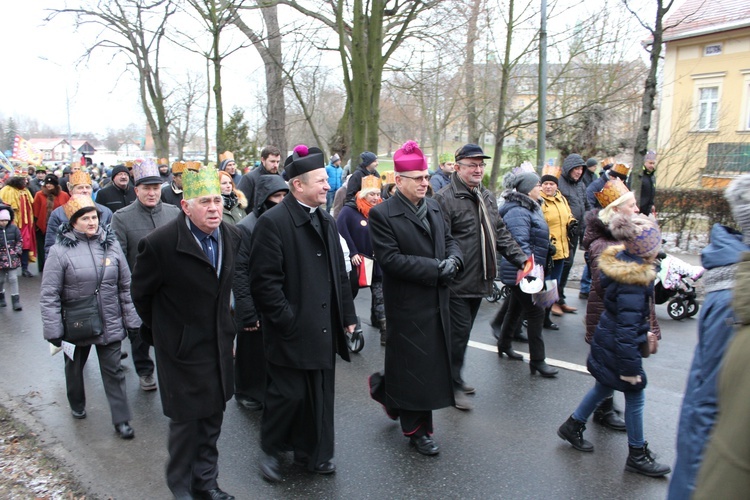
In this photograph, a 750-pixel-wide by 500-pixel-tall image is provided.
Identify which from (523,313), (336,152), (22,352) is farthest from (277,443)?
(336,152)

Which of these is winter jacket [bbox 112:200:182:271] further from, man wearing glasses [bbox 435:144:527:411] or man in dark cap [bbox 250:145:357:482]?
man wearing glasses [bbox 435:144:527:411]

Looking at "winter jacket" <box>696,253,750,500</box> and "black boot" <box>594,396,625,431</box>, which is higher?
"winter jacket" <box>696,253,750,500</box>

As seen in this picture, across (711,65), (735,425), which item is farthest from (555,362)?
(711,65)

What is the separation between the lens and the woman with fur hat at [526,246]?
5.62 metres

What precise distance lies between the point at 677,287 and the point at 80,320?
22.2 feet

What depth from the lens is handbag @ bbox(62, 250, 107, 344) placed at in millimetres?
4527

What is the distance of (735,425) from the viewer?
1.56 metres

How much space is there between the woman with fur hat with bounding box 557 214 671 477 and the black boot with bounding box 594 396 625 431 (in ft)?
2.03

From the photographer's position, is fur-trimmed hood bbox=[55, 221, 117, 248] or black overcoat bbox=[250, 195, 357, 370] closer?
black overcoat bbox=[250, 195, 357, 370]

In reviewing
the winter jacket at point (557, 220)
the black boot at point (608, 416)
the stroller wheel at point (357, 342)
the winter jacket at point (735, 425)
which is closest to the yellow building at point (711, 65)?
the winter jacket at point (557, 220)

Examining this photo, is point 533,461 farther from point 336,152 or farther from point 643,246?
point 336,152

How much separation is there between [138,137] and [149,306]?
74.7 meters

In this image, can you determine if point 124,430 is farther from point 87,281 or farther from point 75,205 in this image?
point 75,205

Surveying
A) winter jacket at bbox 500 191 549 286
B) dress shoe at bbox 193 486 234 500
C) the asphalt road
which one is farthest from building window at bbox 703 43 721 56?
dress shoe at bbox 193 486 234 500
